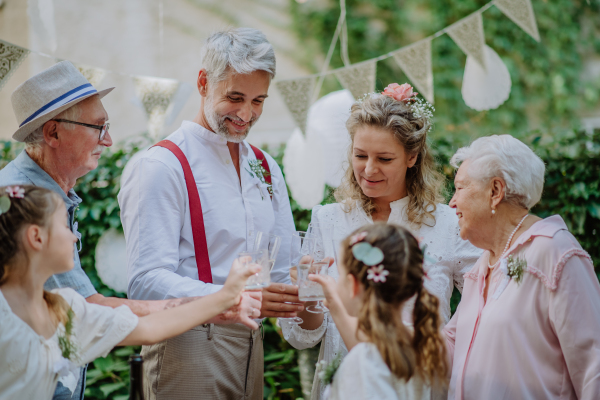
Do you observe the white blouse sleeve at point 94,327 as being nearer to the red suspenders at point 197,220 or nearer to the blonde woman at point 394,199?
the red suspenders at point 197,220

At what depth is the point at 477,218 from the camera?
2.38 metres

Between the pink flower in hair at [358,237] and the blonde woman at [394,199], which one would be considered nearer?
the pink flower in hair at [358,237]

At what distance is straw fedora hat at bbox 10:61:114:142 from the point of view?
2.25m

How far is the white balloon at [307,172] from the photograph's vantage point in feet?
14.0

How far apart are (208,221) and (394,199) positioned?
0.97m

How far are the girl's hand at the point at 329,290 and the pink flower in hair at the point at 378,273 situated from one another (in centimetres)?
22

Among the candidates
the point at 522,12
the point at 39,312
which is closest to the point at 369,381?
the point at 39,312

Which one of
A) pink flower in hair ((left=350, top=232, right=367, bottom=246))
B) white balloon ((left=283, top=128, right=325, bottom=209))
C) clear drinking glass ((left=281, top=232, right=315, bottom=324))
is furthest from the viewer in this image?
white balloon ((left=283, top=128, right=325, bottom=209))

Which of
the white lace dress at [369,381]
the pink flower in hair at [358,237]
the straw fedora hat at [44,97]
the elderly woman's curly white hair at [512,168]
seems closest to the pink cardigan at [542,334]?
the elderly woman's curly white hair at [512,168]

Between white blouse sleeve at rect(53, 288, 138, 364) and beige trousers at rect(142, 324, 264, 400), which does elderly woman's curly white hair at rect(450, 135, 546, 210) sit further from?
white blouse sleeve at rect(53, 288, 138, 364)

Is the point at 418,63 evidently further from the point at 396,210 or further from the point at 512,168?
the point at 512,168

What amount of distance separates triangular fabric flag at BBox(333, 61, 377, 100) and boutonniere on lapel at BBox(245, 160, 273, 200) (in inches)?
56.5

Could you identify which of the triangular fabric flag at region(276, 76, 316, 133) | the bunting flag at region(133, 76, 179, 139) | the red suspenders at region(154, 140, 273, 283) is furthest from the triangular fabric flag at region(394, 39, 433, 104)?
the red suspenders at region(154, 140, 273, 283)

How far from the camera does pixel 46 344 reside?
65.9 inches
